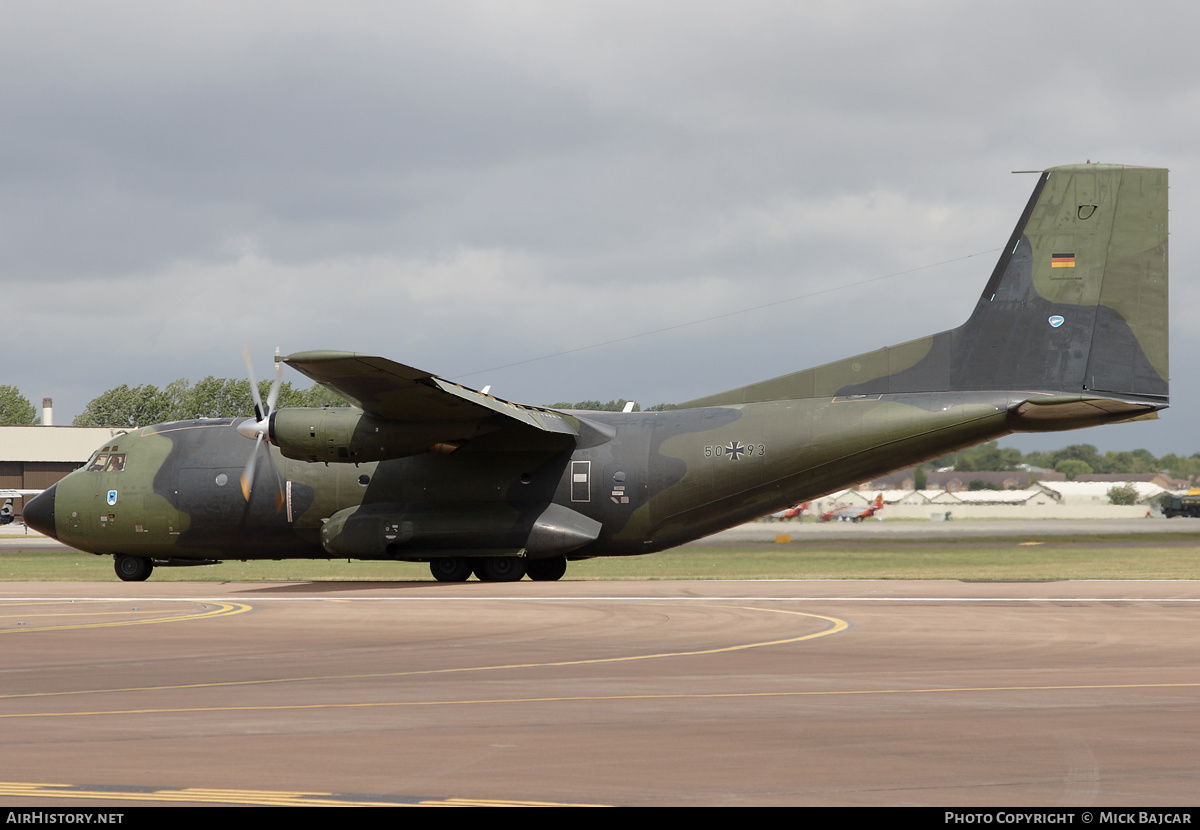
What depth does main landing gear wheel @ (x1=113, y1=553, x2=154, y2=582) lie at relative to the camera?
30.5 meters

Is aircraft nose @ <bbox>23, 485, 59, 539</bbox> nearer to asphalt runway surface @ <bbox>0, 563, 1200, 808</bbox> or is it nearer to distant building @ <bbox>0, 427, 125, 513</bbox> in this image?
asphalt runway surface @ <bbox>0, 563, 1200, 808</bbox>

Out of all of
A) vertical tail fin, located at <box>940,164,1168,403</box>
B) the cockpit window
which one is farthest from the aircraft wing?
vertical tail fin, located at <box>940,164,1168,403</box>

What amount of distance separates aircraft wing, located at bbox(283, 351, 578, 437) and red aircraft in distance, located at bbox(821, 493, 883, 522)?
70.7 m

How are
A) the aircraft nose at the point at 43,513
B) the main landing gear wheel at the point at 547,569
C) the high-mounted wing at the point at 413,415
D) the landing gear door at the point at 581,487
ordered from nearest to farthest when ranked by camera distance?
the high-mounted wing at the point at 413,415, the landing gear door at the point at 581,487, the main landing gear wheel at the point at 547,569, the aircraft nose at the point at 43,513

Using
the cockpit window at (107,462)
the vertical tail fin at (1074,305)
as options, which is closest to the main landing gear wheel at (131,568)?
the cockpit window at (107,462)

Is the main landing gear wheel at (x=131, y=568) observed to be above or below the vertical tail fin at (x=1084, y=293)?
below

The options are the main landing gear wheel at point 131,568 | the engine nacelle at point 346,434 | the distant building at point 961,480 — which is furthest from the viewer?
the distant building at point 961,480

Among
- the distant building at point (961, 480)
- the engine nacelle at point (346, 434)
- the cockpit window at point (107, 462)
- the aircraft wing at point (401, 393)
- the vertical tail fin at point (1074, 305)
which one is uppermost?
the vertical tail fin at point (1074, 305)

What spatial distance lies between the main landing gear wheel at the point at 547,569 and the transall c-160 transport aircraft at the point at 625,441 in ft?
0.18

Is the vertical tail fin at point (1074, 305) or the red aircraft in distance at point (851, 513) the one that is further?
the red aircraft in distance at point (851, 513)

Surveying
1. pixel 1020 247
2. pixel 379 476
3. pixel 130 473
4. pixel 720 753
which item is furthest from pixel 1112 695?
pixel 130 473

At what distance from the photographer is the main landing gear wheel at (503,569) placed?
28.1 m

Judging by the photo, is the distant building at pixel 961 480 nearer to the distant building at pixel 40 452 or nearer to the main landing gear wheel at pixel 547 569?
the distant building at pixel 40 452

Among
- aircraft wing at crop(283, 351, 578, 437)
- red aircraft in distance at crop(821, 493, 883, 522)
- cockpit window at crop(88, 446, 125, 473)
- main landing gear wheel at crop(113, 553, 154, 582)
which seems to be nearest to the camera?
aircraft wing at crop(283, 351, 578, 437)
